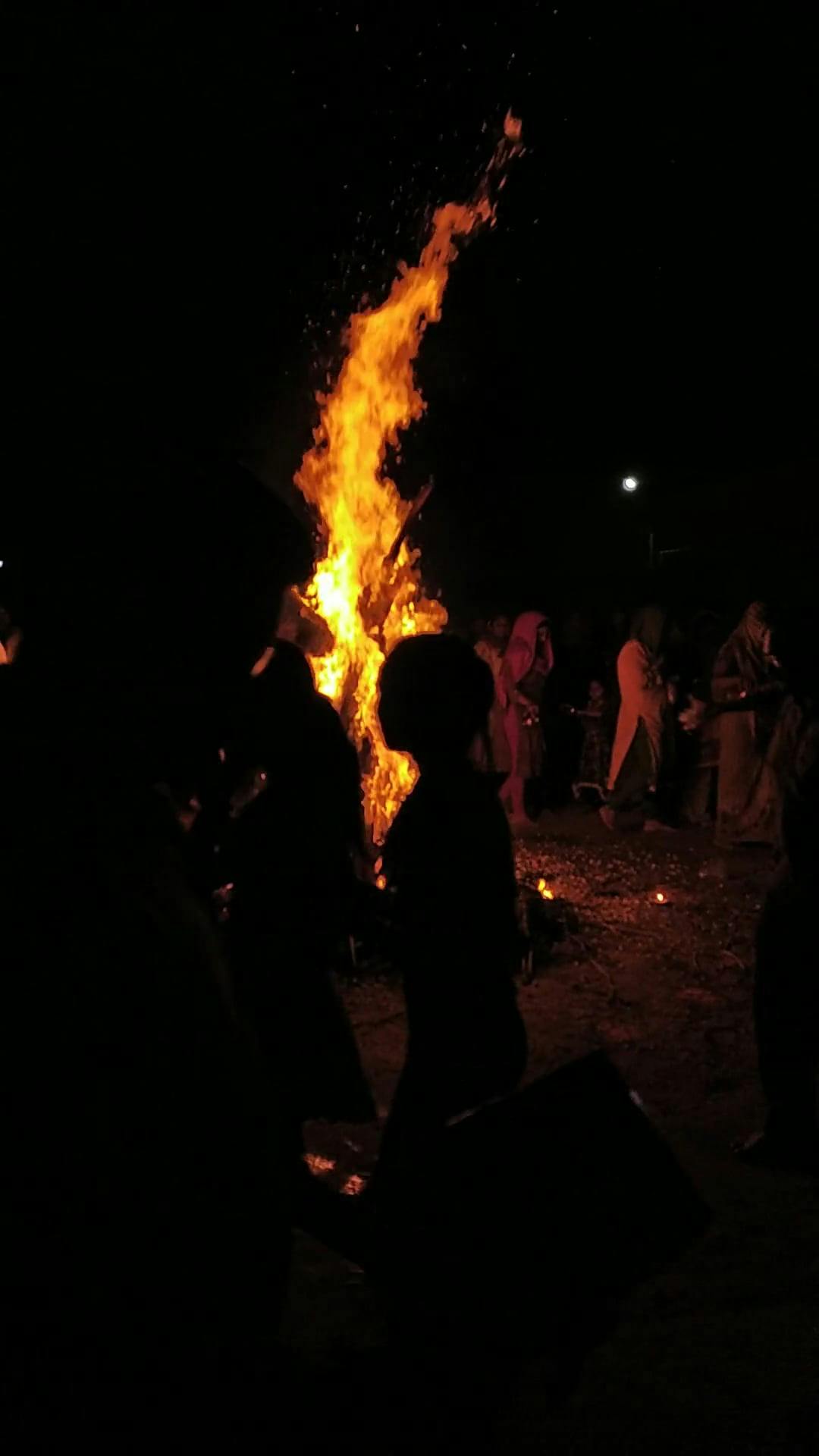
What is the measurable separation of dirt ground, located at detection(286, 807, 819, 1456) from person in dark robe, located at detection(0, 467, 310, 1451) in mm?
252

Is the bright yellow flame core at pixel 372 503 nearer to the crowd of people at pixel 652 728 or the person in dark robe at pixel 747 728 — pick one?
the crowd of people at pixel 652 728

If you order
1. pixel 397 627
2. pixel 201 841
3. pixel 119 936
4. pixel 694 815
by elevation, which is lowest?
pixel 694 815

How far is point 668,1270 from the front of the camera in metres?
3.53

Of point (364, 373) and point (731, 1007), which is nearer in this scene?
point (731, 1007)

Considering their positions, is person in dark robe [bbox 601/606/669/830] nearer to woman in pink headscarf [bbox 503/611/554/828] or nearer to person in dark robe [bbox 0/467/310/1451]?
woman in pink headscarf [bbox 503/611/554/828]

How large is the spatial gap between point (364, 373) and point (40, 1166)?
7.61m

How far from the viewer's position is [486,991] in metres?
2.87

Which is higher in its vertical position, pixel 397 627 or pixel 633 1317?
pixel 397 627

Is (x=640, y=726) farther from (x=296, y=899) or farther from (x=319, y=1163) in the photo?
(x=296, y=899)

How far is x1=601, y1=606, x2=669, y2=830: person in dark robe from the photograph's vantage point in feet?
36.7

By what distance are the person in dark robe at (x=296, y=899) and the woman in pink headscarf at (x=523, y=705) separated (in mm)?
8125

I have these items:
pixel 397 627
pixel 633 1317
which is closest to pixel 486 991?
pixel 633 1317

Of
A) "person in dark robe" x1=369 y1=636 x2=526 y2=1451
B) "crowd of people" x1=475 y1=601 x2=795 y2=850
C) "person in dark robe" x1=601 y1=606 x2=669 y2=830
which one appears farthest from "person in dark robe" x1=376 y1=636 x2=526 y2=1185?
"person in dark robe" x1=601 y1=606 x2=669 y2=830

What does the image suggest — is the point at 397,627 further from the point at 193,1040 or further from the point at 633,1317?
the point at 193,1040
